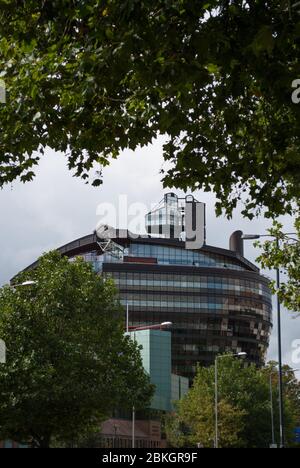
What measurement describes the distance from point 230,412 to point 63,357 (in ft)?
139

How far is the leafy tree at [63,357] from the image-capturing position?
40.8 m

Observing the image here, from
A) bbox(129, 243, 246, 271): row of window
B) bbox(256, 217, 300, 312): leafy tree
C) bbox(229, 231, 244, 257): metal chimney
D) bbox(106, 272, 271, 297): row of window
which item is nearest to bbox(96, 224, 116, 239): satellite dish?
bbox(129, 243, 246, 271): row of window

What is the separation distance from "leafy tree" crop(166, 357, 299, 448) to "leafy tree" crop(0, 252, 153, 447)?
3593cm

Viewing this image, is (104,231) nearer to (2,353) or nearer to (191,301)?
(191,301)

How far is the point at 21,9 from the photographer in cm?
1084

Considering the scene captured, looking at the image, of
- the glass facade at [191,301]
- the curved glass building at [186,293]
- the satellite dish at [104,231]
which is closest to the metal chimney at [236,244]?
the curved glass building at [186,293]

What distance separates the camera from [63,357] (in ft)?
139

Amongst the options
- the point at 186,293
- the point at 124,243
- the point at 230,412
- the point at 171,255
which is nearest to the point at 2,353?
the point at 230,412

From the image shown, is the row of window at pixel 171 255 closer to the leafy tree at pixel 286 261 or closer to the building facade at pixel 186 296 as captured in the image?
the building facade at pixel 186 296

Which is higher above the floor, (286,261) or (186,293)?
(186,293)

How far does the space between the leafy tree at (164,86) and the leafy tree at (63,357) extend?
28.3 m

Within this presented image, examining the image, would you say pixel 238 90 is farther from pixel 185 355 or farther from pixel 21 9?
pixel 185 355

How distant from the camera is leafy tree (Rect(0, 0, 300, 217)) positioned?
935cm

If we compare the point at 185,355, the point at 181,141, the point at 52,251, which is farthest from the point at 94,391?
the point at 185,355
